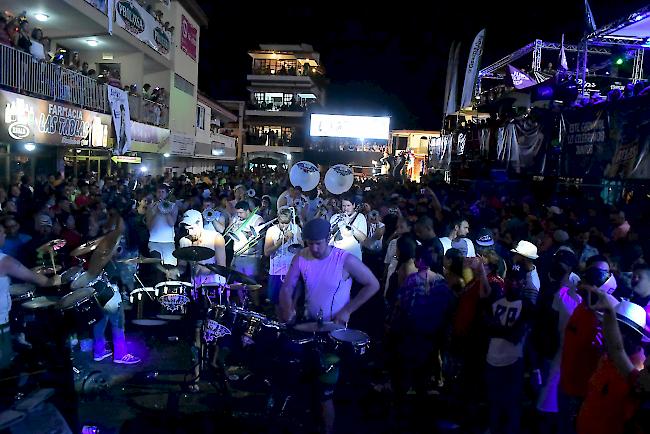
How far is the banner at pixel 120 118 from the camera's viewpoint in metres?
16.6

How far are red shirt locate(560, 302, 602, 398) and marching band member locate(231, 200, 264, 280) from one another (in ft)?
15.8

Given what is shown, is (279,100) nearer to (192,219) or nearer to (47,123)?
(47,123)

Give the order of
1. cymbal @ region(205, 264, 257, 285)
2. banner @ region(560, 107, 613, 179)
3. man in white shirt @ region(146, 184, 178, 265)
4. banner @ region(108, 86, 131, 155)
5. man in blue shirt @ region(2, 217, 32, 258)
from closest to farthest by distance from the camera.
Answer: cymbal @ region(205, 264, 257, 285)
man in blue shirt @ region(2, 217, 32, 258)
man in white shirt @ region(146, 184, 178, 265)
banner @ region(560, 107, 613, 179)
banner @ region(108, 86, 131, 155)

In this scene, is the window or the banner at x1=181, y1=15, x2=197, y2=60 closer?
the banner at x1=181, y1=15, x2=197, y2=60

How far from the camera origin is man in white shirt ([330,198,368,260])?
8008 mm

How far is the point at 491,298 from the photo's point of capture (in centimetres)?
510

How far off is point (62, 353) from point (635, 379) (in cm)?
509

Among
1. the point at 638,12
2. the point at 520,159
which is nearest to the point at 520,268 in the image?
the point at 638,12

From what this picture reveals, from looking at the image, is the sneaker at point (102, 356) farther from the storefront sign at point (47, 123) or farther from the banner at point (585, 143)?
the banner at point (585, 143)

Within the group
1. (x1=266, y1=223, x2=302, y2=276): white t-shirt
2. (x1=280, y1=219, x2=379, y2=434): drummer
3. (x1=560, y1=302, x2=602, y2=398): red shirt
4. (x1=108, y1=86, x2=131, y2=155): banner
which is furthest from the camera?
(x1=108, y1=86, x2=131, y2=155): banner

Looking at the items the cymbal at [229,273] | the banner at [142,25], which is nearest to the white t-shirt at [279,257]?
the cymbal at [229,273]

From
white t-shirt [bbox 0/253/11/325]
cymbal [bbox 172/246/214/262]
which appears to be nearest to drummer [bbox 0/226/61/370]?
white t-shirt [bbox 0/253/11/325]

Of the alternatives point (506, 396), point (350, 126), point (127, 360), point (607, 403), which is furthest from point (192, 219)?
point (350, 126)

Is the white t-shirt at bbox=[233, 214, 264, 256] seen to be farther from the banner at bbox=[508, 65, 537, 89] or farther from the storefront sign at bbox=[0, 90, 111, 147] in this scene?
the banner at bbox=[508, 65, 537, 89]
